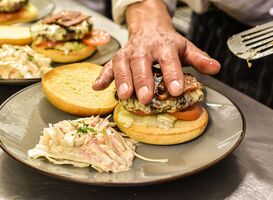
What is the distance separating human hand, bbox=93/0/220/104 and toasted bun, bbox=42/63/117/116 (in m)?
0.12

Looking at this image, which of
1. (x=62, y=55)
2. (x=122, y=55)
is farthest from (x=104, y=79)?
(x=62, y=55)

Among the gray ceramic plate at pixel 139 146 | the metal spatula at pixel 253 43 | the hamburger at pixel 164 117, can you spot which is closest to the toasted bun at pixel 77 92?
the gray ceramic plate at pixel 139 146

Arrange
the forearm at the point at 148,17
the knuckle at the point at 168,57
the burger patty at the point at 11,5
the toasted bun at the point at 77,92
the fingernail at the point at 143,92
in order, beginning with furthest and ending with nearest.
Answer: the burger patty at the point at 11,5
the forearm at the point at 148,17
the toasted bun at the point at 77,92
the knuckle at the point at 168,57
the fingernail at the point at 143,92

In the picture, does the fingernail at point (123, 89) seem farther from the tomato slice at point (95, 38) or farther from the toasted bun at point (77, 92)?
the tomato slice at point (95, 38)

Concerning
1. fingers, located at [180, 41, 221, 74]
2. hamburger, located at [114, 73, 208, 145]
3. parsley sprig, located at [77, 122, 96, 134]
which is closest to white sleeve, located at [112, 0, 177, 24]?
fingers, located at [180, 41, 221, 74]

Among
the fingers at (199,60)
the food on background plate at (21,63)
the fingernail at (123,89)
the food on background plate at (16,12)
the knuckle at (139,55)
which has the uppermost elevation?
the knuckle at (139,55)

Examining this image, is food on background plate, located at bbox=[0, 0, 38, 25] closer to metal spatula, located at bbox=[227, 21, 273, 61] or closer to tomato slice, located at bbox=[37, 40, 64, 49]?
Result: tomato slice, located at bbox=[37, 40, 64, 49]

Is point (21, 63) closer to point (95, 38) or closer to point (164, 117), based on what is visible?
point (95, 38)

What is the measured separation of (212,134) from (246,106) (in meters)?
0.38

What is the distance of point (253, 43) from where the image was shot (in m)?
1.57

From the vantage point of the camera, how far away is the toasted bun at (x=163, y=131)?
1402 mm

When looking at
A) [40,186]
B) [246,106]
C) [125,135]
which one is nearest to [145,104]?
[125,135]

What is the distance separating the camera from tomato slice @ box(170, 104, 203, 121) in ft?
4.70

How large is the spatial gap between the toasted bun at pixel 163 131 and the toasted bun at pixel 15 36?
0.80 metres
